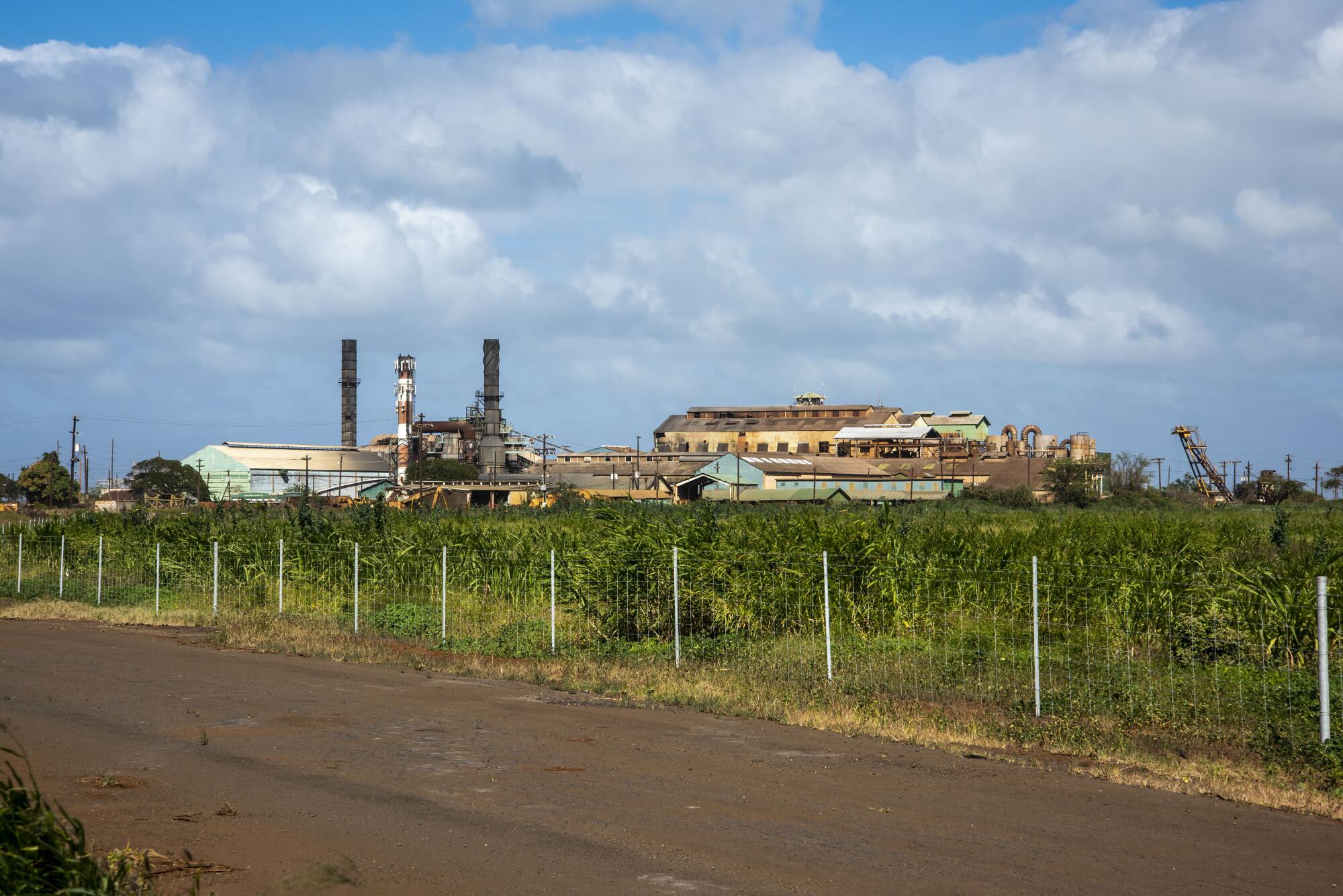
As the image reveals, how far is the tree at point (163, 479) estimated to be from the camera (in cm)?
10131

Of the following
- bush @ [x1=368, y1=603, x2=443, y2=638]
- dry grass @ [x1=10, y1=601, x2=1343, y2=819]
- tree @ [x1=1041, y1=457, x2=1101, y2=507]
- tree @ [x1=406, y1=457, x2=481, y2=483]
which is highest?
tree @ [x1=406, y1=457, x2=481, y2=483]

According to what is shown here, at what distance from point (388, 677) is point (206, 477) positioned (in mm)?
89615

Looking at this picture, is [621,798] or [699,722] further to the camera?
[699,722]

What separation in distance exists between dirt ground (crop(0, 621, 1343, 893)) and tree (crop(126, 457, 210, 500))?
302 ft

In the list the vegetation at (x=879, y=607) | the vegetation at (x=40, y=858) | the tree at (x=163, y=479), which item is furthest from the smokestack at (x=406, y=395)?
the vegetation at (x=40, y=858)

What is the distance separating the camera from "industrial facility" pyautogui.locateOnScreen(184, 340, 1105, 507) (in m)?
80.1

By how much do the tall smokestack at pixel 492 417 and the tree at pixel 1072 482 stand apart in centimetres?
4445

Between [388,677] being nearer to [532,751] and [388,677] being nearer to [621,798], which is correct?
[532,751]

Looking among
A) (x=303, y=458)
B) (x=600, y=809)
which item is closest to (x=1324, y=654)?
(x=600, y=809)

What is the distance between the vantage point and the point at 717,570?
685 inches

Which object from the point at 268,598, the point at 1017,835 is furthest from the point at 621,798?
the point at 268,598

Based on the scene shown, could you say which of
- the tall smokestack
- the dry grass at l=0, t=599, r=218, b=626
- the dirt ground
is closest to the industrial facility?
the tall smokestack

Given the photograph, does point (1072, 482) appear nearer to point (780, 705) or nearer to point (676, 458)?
point (676, 458)

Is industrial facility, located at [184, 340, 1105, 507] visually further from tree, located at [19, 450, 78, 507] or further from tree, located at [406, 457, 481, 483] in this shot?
tree, located at [19, 450, 78, 507]
